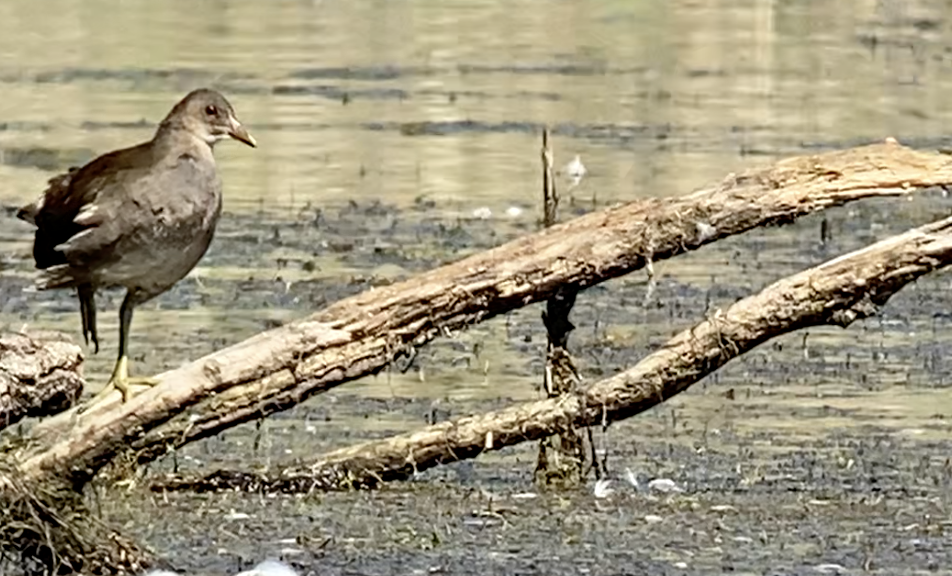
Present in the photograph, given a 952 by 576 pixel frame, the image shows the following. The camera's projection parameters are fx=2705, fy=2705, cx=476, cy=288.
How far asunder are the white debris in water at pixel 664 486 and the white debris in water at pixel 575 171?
23.1 feet

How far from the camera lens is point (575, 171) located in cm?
1556

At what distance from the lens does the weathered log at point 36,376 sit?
6852mm

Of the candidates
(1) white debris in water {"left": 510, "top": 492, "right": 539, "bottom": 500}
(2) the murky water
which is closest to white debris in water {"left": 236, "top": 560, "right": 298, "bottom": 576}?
(2) the murky water

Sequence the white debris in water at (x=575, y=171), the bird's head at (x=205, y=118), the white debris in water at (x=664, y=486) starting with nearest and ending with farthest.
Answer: the bird's head at (x=205, y=118) → the white debris in water at (x=664, y=486) → the white debris in water at (x=575, y=171)

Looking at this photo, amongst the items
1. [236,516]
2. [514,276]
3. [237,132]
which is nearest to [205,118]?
[237,132]

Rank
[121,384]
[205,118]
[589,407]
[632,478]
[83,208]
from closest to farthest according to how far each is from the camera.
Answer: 1. [83,208]
2. [121,384]
3. [205,118]
4. [589,407]
5. [632,478]

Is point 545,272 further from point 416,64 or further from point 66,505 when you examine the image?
point 416,64

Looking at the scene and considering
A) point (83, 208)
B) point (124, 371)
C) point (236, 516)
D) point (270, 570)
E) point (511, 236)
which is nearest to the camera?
point (270, 570)

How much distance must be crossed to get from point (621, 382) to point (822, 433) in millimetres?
1274

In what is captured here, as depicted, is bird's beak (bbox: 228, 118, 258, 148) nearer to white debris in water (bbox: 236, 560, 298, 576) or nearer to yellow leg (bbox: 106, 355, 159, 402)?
yellow leg (bbox: 106, 355, 159, 402)

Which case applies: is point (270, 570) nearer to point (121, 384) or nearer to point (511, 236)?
point (121, 384)

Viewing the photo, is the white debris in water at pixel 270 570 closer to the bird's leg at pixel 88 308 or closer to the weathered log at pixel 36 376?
the weathered log at pixel 36 376

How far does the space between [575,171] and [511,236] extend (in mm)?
2338

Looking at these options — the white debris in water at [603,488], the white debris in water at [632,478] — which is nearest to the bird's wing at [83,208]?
the white debris in water at [603,488]
